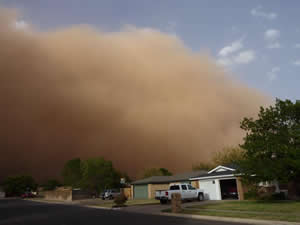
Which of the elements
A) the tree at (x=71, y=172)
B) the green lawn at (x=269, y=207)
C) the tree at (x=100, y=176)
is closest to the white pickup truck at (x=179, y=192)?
the green lawn at (x=269, y=207)

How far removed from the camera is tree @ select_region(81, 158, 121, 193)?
254 feet

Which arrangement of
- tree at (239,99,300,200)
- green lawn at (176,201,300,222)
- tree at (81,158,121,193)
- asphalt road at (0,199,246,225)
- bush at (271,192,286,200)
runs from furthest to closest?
1. tree at (81,158,121,193)
2. bush at (271,192,286,200)
3. tree at (239,99,300,200)
4. asphalt road at (0,199,246,225)
5. green lawn at (176,201,300,222)

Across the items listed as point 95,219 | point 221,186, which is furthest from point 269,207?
point 221,186

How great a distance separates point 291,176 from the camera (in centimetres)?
2216

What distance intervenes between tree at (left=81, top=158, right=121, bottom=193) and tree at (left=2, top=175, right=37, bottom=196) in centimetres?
4439

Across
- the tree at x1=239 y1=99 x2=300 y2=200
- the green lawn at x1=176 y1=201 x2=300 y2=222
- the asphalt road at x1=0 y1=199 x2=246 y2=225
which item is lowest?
the asphalt road at x1=0 y1=199 x2=246 y2=225

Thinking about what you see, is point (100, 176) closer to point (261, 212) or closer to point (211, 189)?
point (211, 189)

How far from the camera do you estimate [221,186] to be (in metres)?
37.1

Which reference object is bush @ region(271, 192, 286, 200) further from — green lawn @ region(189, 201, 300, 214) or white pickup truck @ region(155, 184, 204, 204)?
white pickup truck @ region(155, 184, 204, 204)

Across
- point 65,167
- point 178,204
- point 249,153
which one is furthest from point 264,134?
point 65,167

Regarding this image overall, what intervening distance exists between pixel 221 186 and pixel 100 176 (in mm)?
47893

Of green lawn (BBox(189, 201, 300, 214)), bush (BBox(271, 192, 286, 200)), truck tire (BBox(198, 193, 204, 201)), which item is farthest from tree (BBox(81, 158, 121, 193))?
green lawn (BBox(189, 201, 300, 214))

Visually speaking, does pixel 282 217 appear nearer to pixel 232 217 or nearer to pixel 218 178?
pixel 232 217

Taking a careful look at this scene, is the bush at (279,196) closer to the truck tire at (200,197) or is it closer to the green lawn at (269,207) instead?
the green lawn at (269,207)
